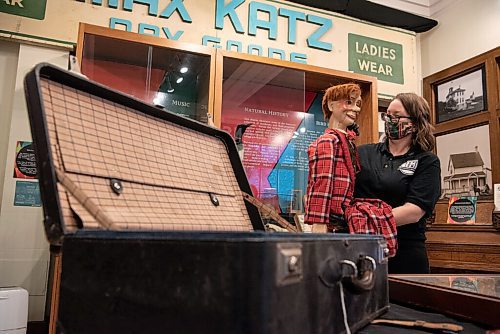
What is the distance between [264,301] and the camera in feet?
1.19

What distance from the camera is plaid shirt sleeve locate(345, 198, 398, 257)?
1.24m

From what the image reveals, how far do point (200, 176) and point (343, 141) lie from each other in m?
0.76

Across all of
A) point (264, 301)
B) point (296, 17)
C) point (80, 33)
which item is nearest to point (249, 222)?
point (264, 301)

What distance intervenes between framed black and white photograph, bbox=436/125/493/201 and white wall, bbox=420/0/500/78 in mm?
589

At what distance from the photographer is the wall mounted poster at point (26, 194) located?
7.66 feet

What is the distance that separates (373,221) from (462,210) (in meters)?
1.92

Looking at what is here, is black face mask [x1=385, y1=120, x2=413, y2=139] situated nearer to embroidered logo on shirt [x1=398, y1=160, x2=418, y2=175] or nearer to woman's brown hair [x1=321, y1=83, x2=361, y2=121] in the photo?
embroidered logo on shirt [x1=398, y1=160, x2=418, y2=175]

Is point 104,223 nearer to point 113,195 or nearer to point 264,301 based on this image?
point 113,195

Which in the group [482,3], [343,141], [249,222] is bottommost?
[249,222]

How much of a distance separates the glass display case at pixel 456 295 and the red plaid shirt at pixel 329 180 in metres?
0.49

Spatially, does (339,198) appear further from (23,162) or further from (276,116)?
(23,162)

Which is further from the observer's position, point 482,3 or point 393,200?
point 482,3

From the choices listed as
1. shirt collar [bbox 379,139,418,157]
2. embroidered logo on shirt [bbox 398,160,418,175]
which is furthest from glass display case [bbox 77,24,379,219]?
embroidered logo on shirt [bbox 398,160,418,175]

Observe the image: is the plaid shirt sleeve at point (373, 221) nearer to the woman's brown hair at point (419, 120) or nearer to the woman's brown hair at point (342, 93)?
the woman's brown hair at point (419, 120)
